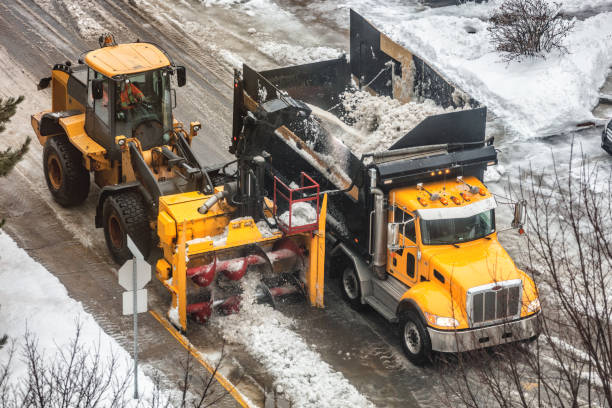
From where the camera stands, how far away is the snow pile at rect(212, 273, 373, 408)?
12.0 meters

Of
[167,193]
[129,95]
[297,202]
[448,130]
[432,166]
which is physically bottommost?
[167,193]

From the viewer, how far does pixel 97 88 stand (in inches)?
569

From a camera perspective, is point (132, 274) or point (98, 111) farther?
point (98, 111)

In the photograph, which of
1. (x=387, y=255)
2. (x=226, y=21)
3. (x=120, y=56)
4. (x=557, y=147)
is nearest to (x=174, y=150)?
(x=120, y=56)

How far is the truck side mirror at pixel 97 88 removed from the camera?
1441 cm

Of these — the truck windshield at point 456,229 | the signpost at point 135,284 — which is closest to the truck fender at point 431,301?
the truck windshield at point 456,229

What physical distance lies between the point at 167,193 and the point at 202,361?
303cm

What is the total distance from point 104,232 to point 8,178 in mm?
3570

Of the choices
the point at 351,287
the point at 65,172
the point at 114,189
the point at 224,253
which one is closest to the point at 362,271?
the point at 351,287

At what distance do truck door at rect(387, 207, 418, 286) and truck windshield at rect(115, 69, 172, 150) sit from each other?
14.3ft

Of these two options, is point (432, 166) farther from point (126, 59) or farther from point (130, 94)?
point (126, 59)

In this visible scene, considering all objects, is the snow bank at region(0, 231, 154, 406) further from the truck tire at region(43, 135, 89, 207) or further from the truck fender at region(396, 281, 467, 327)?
the truck fender at region(396, 281, 467, 327)

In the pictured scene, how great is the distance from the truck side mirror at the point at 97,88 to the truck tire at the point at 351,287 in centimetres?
475

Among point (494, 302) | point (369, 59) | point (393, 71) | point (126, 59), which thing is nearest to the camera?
point (494, 302)
